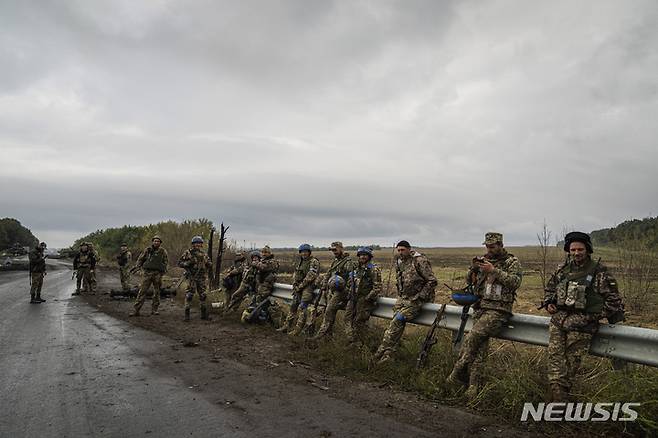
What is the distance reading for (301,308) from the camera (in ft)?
32.0

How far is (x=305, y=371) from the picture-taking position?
20.8ft

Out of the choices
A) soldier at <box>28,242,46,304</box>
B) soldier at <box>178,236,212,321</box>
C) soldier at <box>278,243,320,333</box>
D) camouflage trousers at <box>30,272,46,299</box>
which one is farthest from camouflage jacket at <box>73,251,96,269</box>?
soldier at <box>278,243,320,333</box>

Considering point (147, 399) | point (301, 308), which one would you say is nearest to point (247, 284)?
point (301, 308)

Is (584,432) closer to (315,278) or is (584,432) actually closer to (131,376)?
(131,376)

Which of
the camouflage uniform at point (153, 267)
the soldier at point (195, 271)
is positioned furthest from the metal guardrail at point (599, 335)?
the camouflage uniform at point (153, 267)

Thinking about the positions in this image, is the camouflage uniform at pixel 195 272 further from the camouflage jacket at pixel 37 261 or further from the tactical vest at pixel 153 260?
the camouflage jacket at pixel 37 261

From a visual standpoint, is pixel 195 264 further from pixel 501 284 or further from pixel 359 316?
pixel 501 284

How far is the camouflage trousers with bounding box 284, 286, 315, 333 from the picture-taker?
9.43m

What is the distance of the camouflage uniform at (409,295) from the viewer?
262 inches

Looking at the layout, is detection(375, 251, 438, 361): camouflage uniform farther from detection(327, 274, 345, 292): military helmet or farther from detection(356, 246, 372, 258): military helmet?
detection(327, 274, 345, 292): military helmet

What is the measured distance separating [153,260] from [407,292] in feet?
26.3

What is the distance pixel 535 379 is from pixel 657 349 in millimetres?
1317

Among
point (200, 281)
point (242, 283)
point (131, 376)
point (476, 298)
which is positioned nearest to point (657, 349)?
point (476, 298)

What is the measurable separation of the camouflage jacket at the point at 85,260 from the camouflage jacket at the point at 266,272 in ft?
31.7
